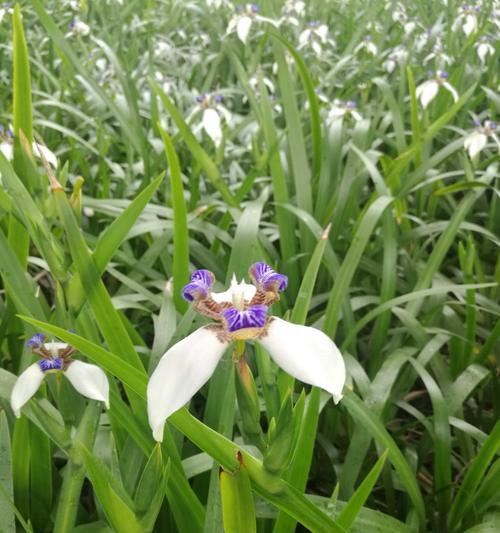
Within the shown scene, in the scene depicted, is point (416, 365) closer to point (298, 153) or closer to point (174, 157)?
point (174, 157)

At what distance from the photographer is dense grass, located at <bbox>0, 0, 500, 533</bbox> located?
0.88 metres

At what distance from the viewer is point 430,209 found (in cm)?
236

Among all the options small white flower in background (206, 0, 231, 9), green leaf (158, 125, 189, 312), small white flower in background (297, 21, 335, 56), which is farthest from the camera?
small white flower in background (206, 0, 231, 9)

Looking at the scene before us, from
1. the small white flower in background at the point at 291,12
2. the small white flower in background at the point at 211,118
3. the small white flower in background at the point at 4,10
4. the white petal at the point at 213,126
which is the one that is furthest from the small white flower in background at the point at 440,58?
the small white flower in background at the point at 4,10

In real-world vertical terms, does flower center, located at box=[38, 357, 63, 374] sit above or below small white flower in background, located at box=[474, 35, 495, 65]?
above

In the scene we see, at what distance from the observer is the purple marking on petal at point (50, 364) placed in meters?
0.93

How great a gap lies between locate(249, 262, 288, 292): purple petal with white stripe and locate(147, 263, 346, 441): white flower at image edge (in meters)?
0.07

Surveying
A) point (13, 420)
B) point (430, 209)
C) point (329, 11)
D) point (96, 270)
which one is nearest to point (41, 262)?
point (13, 420)

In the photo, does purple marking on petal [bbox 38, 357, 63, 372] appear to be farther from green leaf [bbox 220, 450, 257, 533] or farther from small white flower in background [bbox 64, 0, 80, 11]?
small white flower in background [bbox 64, 0, 80, 11]

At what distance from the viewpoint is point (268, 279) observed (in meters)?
0.80

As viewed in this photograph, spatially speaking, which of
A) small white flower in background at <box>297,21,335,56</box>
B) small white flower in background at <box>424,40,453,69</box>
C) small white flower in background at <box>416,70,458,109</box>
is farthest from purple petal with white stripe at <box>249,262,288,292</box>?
small white flower in background at <box>297,21,335,56</box>

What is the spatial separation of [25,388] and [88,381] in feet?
0.27

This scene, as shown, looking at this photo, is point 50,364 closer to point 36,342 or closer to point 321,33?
point 36,342

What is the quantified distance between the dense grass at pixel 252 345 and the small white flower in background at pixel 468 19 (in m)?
1.13
